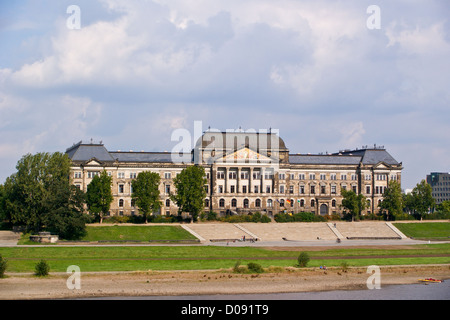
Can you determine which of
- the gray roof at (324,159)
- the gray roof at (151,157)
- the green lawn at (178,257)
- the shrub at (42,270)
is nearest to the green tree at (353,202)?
the gray roof at (324,159)

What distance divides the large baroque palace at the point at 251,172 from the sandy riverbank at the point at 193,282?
63646mm

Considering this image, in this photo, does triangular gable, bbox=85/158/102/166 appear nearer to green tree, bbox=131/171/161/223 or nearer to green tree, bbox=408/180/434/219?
green tree, bbox=131/171/161/223

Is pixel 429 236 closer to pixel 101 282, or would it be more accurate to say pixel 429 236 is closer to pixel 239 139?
pixel 239 139

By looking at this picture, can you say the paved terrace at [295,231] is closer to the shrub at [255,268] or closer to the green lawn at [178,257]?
the green lawn at [178,257]

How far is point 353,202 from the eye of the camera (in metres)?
128

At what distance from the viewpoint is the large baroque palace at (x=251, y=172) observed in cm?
13125

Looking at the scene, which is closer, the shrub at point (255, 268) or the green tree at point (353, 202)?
the shrub at point (255, 268)

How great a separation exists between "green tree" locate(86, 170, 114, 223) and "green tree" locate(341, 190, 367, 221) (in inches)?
1789

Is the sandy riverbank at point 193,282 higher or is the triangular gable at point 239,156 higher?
the triangular gable at point 239,156

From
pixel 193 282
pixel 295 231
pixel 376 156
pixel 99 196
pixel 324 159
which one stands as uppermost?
pixel 376 156

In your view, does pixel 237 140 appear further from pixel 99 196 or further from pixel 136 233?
pixel 136 233

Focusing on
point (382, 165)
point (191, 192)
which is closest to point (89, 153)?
point (191, 192)

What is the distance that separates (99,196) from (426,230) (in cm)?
5772

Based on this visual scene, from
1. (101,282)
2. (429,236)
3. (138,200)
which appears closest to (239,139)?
(138,200)
